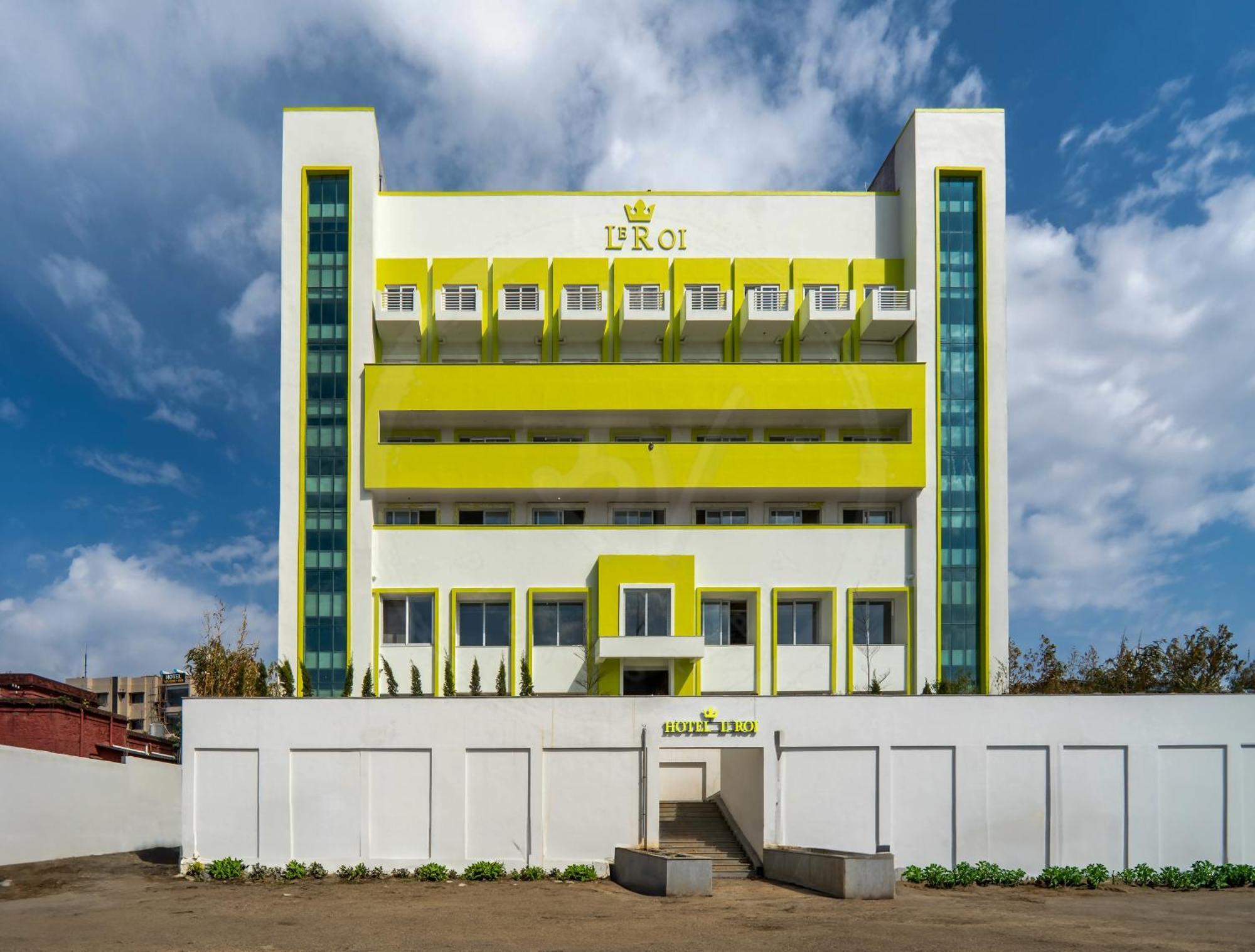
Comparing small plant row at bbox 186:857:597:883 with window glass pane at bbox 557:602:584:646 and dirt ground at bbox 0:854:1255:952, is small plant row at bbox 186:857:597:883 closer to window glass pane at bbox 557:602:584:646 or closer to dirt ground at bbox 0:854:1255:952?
dirt ground at bbox 0:854:1255:952

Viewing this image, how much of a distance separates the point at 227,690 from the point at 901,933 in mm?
29642

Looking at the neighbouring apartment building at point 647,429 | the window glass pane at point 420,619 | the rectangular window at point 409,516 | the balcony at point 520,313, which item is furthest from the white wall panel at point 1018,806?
the balcony at point 520,313

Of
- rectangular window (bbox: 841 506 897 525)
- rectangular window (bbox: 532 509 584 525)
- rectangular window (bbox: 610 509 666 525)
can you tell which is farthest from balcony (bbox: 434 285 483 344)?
rectangular window (bbox: 841 506 897 525)

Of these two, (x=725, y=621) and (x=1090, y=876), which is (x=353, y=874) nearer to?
(x=725, y=621)

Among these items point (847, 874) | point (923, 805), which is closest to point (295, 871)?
point (847, 874)

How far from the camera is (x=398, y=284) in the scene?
163 feet

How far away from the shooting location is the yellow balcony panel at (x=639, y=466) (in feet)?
154

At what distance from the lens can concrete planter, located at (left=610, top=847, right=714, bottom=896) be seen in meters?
30.8

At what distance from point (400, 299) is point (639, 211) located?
11968mm

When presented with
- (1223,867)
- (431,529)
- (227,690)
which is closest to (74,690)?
(227,690)

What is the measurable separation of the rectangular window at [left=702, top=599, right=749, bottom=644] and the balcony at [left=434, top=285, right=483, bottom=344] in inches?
648

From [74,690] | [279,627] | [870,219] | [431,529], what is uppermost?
[870,219]

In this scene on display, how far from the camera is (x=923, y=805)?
116 ft

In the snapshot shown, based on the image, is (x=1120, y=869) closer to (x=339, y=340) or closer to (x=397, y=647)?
(x=397, y=647)
